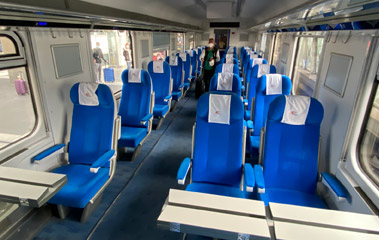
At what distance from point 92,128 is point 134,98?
3.77ft

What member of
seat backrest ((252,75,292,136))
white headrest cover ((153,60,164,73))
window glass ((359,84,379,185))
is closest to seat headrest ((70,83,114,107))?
seat backrest ((252,75,292,136))

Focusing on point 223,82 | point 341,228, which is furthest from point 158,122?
point 341,228

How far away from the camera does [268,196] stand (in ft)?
7.00

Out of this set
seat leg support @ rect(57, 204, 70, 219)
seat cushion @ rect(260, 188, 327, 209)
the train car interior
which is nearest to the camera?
the train car interior

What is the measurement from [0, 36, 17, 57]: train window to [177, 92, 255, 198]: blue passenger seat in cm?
193

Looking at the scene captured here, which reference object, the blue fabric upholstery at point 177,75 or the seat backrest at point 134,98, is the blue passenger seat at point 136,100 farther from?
Result: the blue fabric upholstery at point 177,75

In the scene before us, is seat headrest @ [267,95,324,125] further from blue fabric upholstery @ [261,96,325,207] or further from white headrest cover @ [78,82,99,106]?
white headrest cover @ [78,82,99,106]

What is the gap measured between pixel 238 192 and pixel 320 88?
173 centimetres

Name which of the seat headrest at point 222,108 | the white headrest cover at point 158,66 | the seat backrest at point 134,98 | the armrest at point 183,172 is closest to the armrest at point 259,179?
the seat headrest at point 222,108

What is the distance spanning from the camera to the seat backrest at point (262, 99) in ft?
10.7

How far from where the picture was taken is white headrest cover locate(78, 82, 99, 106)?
275 centimetres

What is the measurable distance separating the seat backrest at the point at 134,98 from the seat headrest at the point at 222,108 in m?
1.67

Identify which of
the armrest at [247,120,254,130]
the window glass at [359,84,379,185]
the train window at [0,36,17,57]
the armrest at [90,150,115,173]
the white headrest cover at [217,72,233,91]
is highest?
the train window at [0,36,17,57]

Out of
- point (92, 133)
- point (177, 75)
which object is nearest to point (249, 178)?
point (92, 133)
